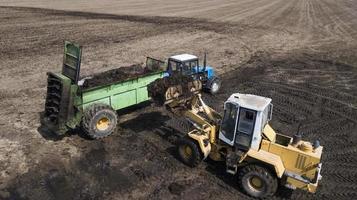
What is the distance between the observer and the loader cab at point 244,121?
890 centimetres

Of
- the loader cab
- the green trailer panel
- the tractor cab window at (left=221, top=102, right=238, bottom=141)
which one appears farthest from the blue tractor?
the loader cab

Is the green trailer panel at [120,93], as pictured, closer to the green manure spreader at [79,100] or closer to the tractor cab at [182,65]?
the green manure spreader at [79,100]

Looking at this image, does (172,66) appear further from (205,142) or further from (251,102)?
(251,102)

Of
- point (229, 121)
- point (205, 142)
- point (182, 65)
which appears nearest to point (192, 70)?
point (182, 65)

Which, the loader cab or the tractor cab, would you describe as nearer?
the loader cab

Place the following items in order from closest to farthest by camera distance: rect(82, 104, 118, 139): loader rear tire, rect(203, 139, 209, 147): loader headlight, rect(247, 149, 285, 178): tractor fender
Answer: rect(247, 149, 285, 178): tractor fender
rect(203, 139, 209, 147): loader headlight
rect(82, 104, 118, 139): loader rear tire

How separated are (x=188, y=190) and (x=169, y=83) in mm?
3866

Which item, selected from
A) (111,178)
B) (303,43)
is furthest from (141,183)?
(303,43)

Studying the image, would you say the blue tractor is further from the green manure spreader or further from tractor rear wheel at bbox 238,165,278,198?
tractor rear wheel at bbox 238,165,278,198

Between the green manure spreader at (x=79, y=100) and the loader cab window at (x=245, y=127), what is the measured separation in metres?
4.97

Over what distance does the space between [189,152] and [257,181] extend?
2.29m

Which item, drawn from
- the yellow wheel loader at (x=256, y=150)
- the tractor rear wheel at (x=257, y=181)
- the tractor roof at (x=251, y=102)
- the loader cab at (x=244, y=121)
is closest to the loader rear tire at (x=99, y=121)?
the yellow wheel loader at (x=256, y=150)

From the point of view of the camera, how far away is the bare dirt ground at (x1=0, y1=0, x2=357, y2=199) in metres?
9.95

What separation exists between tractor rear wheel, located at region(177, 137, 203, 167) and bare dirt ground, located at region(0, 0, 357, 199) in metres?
0.25
